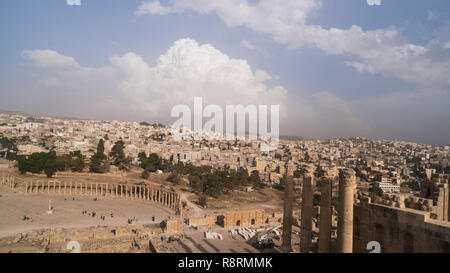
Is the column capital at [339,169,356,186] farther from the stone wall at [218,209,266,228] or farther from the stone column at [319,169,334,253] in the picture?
the stone wall at [218,209,266,228]

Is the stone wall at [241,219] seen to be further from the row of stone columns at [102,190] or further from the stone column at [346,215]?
the stone column at [346,215]

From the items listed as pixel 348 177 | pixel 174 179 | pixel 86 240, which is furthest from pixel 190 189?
pixel 348 177

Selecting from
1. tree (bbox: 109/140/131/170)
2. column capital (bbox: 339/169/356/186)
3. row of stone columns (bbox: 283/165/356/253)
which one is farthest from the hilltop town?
column capital (bbox: 339/169/356/186)

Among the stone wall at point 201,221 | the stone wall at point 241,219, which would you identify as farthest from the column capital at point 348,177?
the stone wall at point 201,221
